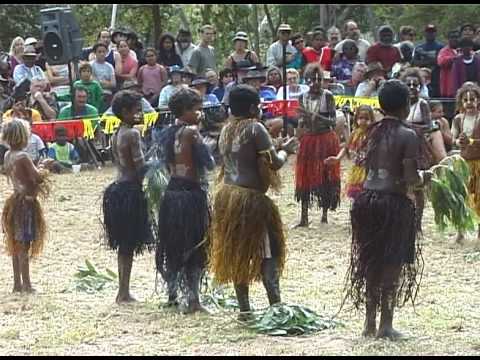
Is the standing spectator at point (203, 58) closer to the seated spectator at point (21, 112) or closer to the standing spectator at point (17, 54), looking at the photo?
the standing spectator at point (17, 54)

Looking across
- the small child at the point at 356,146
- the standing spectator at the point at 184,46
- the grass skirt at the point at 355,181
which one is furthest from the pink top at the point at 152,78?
the grass skirt at the point at 355,181

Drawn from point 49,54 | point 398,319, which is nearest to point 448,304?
point 398,319

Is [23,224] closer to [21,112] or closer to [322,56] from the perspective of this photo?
[21,112]

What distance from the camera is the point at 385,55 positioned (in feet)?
54.4

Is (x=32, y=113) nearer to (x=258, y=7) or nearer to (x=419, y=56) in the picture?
(x=419, y=56)

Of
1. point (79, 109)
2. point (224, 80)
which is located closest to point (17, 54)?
point (79, 109)

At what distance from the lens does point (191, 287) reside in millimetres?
7434

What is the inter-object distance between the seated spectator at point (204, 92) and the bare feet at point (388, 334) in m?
9.06

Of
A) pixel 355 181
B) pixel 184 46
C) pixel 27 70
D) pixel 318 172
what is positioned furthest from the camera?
pixel 184 46

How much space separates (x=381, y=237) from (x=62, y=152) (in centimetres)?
954

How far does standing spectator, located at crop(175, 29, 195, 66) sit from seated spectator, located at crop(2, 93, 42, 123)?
2.75m

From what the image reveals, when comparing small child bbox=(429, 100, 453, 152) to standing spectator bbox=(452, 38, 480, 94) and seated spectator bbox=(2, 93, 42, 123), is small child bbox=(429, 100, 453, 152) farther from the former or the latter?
seated spectator bbox=(2, 93, 42, 123)

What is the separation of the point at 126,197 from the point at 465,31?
9.49 meters

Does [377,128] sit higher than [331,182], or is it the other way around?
[377,128]
